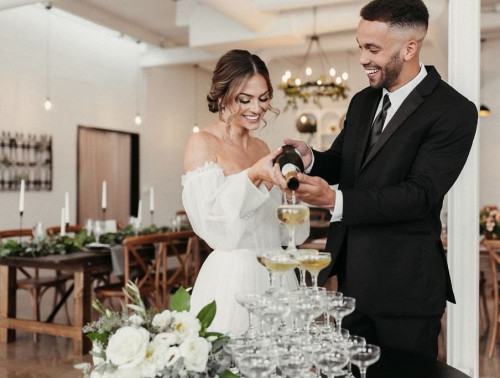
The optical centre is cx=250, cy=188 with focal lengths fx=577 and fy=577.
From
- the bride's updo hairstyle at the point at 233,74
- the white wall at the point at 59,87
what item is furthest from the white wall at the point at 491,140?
the bride's updo hairstyle at the point at 233,74

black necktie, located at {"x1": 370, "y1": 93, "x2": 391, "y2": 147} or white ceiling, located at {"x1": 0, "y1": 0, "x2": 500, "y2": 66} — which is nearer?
black necktie, located at {"x1": 370, "y1": 93, "x2": 391, "y2": 147}

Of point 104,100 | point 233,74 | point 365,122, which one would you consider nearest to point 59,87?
point 104,100

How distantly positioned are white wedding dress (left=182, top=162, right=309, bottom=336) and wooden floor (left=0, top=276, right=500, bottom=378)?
6.60 feet

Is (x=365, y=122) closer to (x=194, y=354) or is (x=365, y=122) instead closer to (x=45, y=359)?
(x=194, y=354)

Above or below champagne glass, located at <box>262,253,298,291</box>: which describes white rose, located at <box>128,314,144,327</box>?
below

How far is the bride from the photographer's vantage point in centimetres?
233

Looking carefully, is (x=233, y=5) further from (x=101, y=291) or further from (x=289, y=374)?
(x=289, y=374)

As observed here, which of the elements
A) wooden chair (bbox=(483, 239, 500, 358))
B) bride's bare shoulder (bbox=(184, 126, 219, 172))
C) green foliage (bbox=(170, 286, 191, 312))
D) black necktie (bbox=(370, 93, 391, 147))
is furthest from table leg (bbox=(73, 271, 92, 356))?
green foliage (bbox=(170, 286, 191, 312))

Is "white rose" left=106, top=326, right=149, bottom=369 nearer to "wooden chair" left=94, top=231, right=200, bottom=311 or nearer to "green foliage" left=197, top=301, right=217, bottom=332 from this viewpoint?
"green foliage" left=197, top=301, right=217, bottom=332

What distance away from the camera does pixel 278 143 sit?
1098cm

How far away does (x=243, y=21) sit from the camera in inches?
273

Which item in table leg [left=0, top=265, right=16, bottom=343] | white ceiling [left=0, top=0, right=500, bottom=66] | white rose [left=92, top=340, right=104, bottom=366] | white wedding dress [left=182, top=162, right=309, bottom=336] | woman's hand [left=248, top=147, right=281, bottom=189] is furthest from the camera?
white ceiling [left=0, top=0, right=500, bottom=66]

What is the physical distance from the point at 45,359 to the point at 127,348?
3.65 m

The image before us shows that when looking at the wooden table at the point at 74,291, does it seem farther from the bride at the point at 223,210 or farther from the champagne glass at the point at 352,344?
the champagne glass at the point at 352,344
